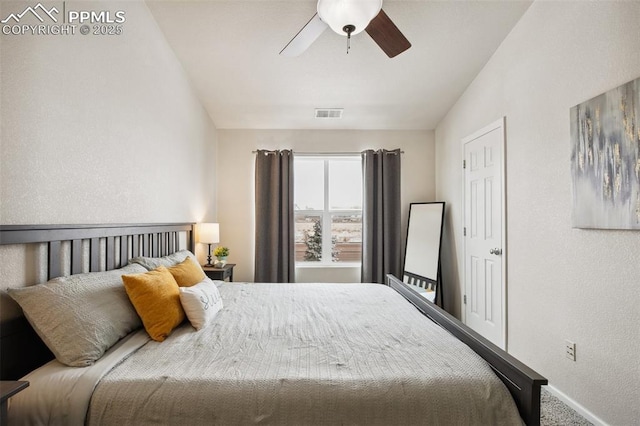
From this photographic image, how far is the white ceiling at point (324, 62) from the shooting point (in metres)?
2.78

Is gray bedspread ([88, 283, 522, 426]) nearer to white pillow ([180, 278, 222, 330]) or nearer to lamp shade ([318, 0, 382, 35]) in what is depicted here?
white pillow ([180, 278, 222, 330])

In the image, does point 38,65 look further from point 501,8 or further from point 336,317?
point 501,8

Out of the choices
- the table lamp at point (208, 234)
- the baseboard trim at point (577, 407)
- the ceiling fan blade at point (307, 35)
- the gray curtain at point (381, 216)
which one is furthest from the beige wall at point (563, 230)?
the table lamp at point (208, 234)

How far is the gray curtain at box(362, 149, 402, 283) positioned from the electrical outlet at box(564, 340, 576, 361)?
2320mm

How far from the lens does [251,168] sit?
15.1 feet

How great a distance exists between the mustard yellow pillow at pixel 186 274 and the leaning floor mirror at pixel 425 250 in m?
2.63

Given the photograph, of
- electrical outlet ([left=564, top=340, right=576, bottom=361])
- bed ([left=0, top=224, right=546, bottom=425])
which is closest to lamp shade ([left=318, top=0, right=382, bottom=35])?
bed ([left=0, top=224, right=546, bottom=425])

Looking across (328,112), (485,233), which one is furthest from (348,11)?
(485,233)

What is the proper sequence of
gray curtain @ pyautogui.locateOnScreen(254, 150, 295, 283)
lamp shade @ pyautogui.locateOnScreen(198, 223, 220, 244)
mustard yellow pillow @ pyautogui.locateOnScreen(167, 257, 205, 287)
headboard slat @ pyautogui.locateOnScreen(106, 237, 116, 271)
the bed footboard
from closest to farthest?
the bed footboard
headboard slat @ pyautogui.locateOnScreen(106, 237, 116, 271)
mustard yellow pillow @ pyautogui.locateOnScreen(167, 257, 205, 287)
lamp shade @ pyautogui.locateOnScreen(198, 223, 220, 244)
gray curtain @ pyautogui.locateOnScreen(254, 150, 295, 283)

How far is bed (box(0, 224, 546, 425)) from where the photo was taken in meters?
1.21

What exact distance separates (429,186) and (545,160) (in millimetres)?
2207

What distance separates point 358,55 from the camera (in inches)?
129

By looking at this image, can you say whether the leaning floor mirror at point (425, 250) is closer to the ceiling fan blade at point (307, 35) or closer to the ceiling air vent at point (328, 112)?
the ceiling air vent at point (328, 112)

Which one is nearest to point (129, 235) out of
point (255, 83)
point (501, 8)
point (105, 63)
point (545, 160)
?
point (105, 63)
